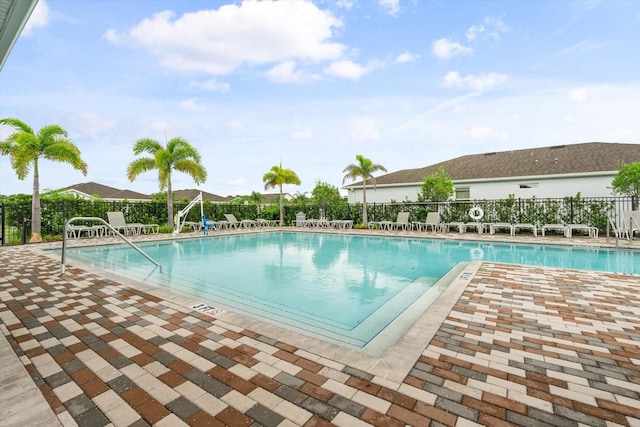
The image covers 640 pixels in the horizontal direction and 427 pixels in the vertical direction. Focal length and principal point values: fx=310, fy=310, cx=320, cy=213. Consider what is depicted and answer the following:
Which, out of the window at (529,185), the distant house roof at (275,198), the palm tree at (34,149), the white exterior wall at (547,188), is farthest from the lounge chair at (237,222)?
the window at (529,185)

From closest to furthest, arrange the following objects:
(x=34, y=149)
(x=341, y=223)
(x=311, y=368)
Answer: (x=311, y=368) → (x=34, y=149) → (x=341, y=223)

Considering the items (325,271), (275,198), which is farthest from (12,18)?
(275,198)

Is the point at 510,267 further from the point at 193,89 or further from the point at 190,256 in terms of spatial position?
the point at 193,89

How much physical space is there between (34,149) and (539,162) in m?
24.8

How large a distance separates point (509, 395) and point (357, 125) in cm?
1970

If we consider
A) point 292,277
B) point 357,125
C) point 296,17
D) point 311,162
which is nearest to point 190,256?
point 292,277

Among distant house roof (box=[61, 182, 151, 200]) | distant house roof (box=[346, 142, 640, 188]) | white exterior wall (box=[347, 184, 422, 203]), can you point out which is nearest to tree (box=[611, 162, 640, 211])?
distant house roof (box=[346, 142, 640, 188])

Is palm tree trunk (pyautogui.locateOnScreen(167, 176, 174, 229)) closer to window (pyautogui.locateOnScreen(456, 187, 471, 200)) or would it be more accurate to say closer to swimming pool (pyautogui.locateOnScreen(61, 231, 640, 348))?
swimming pool (pyautogui.locateOnScreen(61, 231, 640, 348))

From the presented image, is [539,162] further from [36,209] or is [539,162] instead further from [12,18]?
[36,209]

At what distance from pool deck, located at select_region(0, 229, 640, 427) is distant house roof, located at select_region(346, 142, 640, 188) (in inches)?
638

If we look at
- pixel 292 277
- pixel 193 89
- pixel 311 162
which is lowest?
pixel 292 277

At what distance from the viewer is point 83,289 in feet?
16.1

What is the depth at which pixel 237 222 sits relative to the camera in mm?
18688

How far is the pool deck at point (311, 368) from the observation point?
191cm
